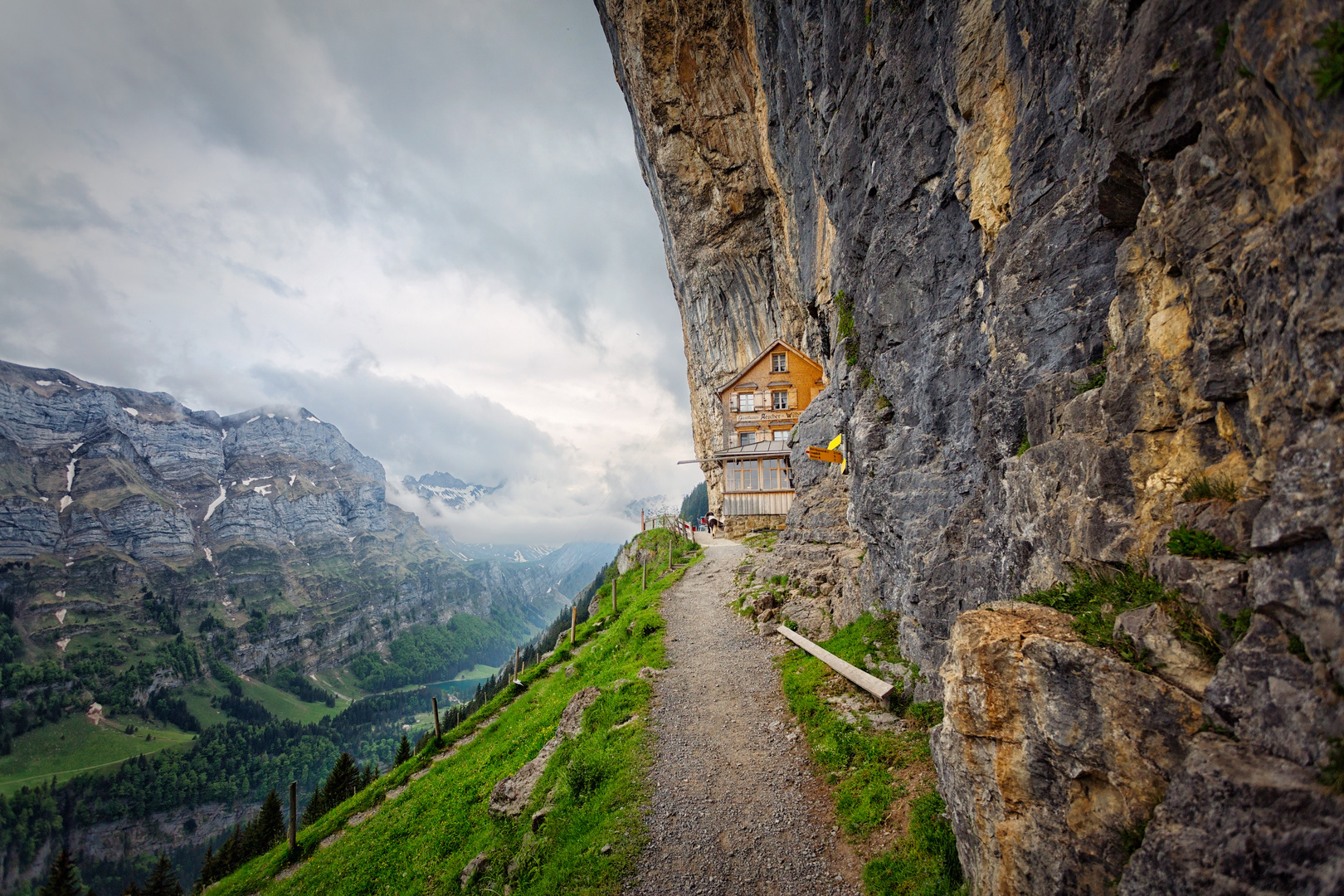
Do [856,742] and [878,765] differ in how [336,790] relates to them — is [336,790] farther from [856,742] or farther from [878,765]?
[878,765]

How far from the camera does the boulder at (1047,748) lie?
4805mm

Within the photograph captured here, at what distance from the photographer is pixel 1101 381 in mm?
7113

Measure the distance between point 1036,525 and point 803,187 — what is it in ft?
55.5

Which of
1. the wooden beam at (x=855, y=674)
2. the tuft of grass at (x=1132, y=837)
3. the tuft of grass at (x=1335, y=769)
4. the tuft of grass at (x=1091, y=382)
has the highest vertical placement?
the tuft of grass at (x=1091, y=382)

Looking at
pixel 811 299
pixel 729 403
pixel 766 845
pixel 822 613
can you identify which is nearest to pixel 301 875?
pixel 766 845

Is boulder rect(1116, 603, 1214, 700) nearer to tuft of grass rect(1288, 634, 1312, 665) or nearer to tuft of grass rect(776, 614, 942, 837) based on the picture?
tuft of grass rect(1288, 634, 1312, 665)

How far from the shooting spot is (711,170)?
39.3 m

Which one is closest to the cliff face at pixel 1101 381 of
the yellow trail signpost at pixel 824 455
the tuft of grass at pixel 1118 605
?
the tuft of grass at pixel 1118 605

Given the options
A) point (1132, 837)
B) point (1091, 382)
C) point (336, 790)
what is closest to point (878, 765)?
point (1132, 837)

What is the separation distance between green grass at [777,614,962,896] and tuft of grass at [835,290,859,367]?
774cm

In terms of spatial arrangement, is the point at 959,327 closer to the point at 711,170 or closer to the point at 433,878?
the point at 433,878

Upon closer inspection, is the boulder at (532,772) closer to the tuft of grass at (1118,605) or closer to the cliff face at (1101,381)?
the cliff face at (1101,381)

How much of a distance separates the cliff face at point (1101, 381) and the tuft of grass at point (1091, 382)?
0.27ft

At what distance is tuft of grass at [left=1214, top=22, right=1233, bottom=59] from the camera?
15.5 ft
